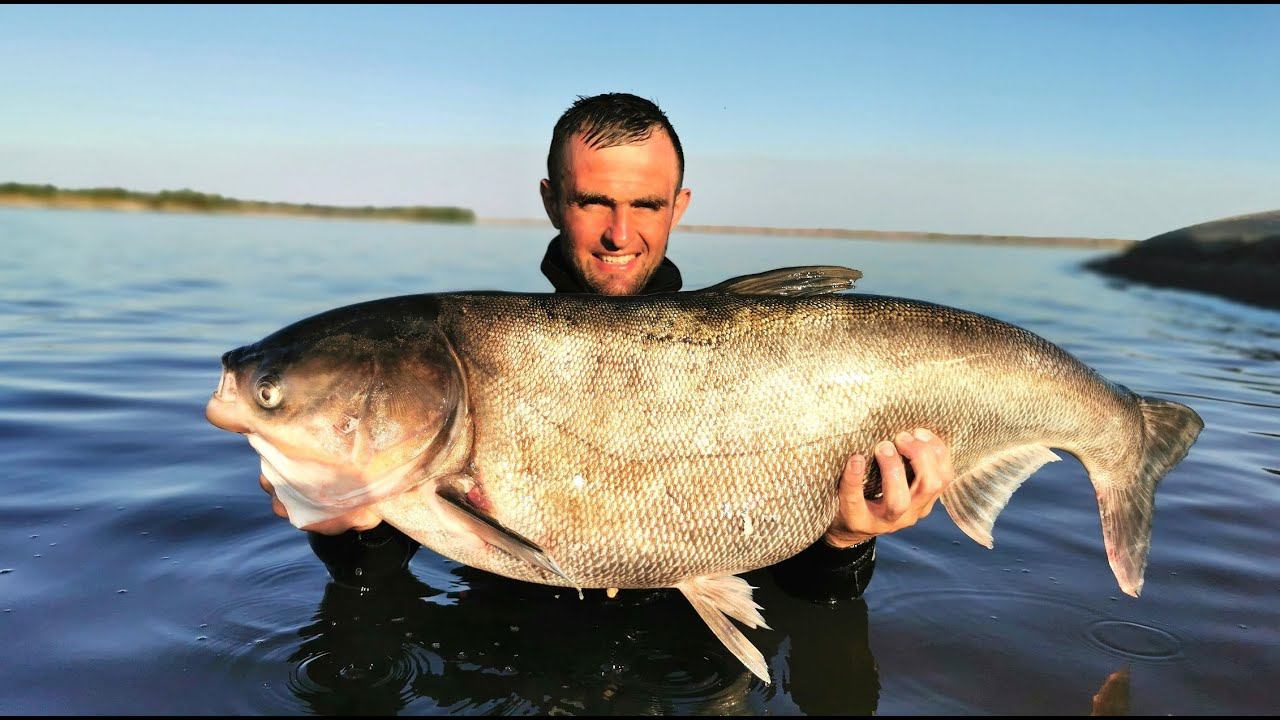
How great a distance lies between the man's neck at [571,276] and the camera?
14.9 feet

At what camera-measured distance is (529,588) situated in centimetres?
419

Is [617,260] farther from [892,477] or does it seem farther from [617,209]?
[892,477]

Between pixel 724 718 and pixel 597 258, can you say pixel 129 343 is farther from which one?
pixel 724 718

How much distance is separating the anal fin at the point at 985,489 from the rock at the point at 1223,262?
17.7m

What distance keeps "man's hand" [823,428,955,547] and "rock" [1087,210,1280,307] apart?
18.1 meters

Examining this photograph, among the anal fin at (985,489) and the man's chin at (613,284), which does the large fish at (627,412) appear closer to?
the anal fin at (985,489)

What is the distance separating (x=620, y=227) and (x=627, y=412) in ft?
4.76

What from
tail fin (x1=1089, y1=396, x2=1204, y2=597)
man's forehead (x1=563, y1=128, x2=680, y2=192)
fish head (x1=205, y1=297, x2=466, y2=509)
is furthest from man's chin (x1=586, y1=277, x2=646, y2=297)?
tail fin (x1=1089, y1=396, x2=1204, y2=597)

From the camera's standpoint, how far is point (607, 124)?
425 cm

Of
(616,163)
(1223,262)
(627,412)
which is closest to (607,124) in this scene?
(616,163)

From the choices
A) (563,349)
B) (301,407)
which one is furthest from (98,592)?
(563,349)

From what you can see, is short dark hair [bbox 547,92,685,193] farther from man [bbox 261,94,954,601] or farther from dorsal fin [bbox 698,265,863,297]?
dorsal fin [bbox 698,265,863,297]

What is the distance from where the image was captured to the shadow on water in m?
3.24

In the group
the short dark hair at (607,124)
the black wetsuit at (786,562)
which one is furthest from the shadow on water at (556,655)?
the short dark hair at (607,124)
